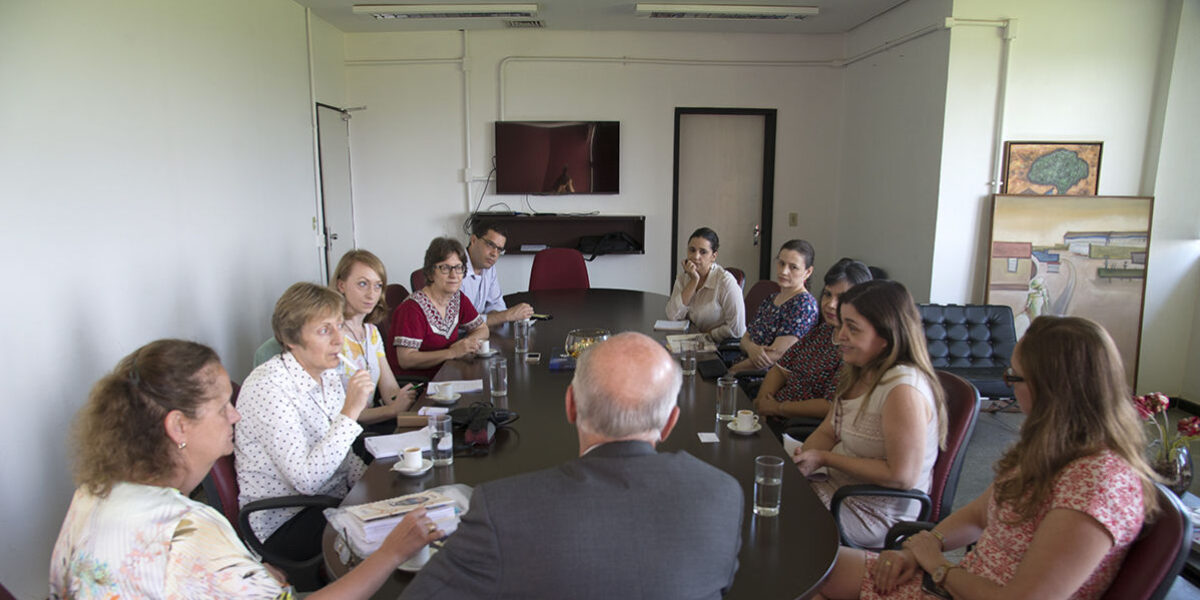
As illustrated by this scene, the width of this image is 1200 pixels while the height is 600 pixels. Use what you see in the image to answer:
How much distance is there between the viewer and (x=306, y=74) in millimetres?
5629

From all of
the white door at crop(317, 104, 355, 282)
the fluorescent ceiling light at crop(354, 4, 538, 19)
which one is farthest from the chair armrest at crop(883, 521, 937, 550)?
the white door at crop(317, 104, 355, 282)

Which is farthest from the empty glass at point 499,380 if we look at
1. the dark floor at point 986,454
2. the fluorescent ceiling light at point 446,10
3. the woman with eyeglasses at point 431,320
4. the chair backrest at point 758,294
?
the fluorescent ceiling light at point 446,10

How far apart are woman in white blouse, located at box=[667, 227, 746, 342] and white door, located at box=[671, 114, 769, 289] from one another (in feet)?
9.29

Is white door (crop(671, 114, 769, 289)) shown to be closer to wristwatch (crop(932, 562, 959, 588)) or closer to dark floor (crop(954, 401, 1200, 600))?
dark floor (crop(954, 401, 1200, 600))

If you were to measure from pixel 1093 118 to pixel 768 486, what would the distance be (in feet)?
16.2

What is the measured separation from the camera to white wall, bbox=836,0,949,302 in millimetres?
5105

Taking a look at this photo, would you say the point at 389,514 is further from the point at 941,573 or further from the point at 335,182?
the point at 335,182

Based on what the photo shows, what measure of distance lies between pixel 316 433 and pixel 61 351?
1.73 m

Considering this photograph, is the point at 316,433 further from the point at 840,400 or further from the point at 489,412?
the point at 840,400

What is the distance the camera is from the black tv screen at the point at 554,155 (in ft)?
21.6

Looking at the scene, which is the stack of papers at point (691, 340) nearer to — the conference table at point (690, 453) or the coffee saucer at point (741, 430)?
the conference table at point (690, 453)

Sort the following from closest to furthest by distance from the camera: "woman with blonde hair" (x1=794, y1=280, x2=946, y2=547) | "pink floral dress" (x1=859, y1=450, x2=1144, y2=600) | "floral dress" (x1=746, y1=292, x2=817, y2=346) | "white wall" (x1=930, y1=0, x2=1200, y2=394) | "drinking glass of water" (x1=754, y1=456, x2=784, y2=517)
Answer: "pink floral dress" (x1=859, y1=450, x2=1144, y2=600) < "drinking glass of water" (x1=754, y1=456, x2=784, y2=517) < "woman with blonde hair" (x1=794, y1=280, x2=946, y2=547) < "floral dress" (x1=746, y1=292, x2=817, y2=346) < "white wall" (x1=930, y1=0, x2=1200, y2=394)

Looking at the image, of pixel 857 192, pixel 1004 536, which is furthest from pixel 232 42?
pixel 857 192

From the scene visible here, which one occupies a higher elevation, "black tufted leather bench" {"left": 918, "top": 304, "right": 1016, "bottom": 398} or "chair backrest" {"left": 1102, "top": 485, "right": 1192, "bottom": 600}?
"chair backrest" {"left": 1102, "top": 485, "right": 1192, "bottom": 600}
